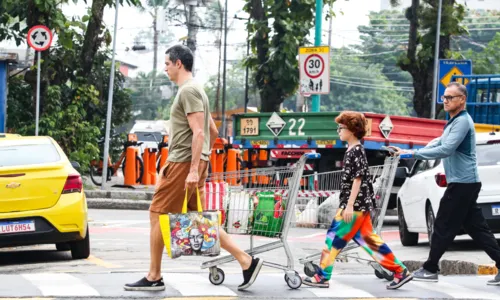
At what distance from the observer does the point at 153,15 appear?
95.6 metres

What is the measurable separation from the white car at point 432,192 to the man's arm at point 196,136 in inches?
243

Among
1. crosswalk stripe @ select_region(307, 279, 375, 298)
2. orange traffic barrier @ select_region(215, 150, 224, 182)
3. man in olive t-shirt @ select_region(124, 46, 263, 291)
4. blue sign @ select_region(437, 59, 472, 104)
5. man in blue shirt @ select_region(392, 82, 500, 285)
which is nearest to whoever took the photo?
man in olive t-shirt @ select_region(124, 46, 263, 291)

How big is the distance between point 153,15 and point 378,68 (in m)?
29.9

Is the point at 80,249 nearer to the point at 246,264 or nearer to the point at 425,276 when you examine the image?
the point at 246,264

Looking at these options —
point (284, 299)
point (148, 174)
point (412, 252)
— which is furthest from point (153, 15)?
point (284, 299)

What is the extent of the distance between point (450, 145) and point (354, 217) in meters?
1.06

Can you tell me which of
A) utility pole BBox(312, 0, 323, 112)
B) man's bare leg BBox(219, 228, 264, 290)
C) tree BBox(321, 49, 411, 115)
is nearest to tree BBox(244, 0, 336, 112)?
utility pole BBox(312, 0, 323, 112)

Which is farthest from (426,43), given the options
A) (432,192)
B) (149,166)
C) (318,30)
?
(432,192)

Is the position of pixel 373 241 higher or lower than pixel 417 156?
lower

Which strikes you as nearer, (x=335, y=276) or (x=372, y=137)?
(x=335, y=276)

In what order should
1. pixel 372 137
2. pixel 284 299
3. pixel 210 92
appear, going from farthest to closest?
pixel 210 92 < pixel 372 137 < pixel 284 299

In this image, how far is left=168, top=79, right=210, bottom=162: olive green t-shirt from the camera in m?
9.72

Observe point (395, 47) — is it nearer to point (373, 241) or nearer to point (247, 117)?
point (247, 117)

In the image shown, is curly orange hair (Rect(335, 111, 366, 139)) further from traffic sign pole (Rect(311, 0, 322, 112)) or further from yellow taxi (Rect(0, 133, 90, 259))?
traffic sign pole (Rect(311, 0, 322, 112))
